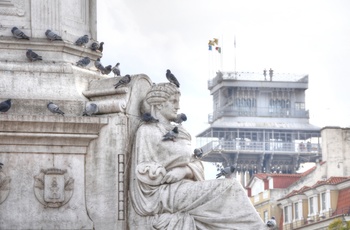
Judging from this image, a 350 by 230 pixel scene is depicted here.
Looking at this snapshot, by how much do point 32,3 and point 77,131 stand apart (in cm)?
217

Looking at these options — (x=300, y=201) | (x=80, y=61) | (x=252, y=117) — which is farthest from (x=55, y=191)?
(x=252, y=117)

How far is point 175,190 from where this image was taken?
20.1 metres

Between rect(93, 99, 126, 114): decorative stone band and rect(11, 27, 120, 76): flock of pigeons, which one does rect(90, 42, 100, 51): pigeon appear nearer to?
rect(11, 27, 120, 76): flock of pigeons

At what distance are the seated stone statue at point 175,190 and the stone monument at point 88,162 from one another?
0.04ft

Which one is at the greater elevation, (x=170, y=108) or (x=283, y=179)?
(x=170, y=108)

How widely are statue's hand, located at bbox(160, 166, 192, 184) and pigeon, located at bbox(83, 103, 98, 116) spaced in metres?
1.35

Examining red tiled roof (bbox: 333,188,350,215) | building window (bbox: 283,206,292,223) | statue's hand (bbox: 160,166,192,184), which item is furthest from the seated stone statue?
building window (bbox: 283,206,292,223)

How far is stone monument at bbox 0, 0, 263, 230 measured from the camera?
19984mm

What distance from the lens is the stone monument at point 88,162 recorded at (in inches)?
787

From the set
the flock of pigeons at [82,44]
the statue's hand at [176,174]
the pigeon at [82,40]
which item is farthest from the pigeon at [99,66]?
the statue's hand at [176,174]

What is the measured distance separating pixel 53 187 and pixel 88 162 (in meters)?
0.61

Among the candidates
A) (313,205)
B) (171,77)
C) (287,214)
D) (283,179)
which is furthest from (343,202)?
(171,77)

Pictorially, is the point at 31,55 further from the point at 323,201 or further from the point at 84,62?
the point at 323,201

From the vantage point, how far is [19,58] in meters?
21.2
